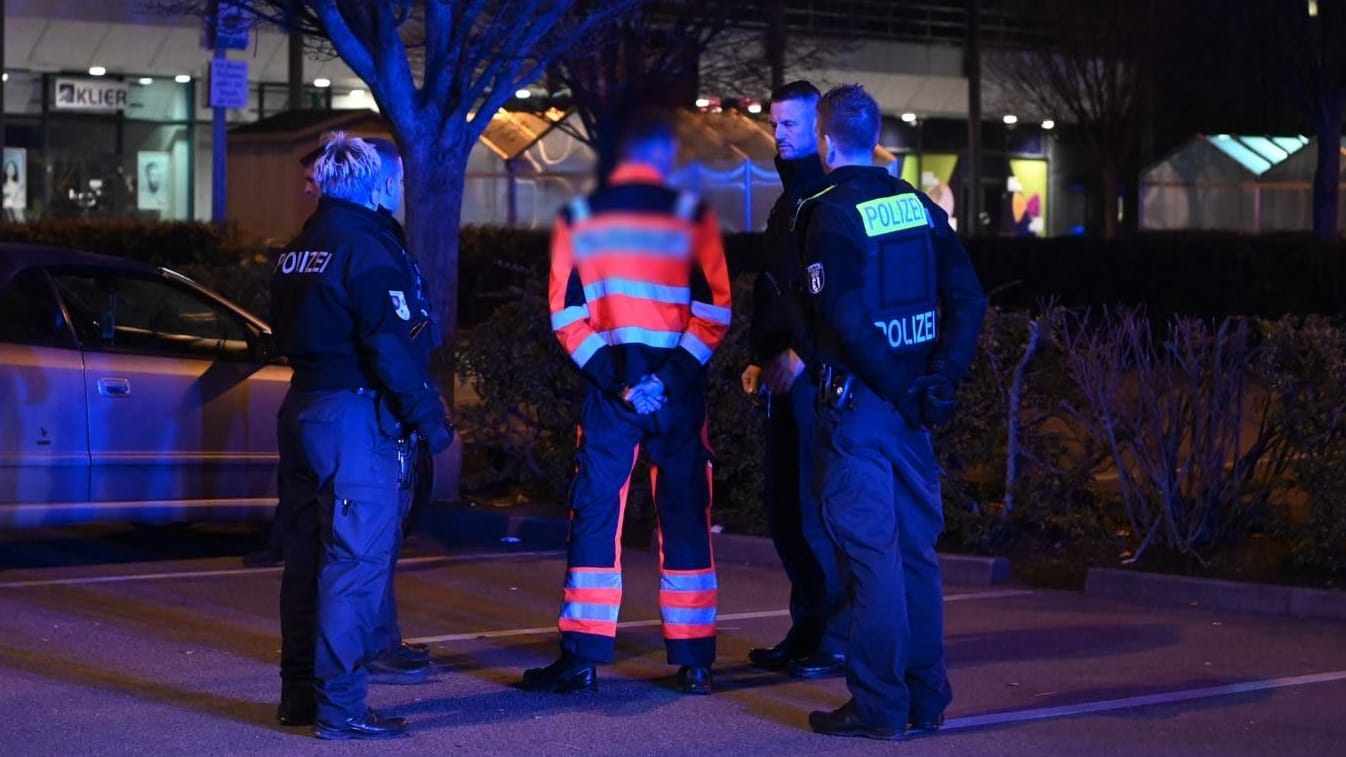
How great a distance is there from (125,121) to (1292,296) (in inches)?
967

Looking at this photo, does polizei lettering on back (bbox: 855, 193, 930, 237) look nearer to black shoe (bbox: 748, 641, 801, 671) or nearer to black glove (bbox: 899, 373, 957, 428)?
black glove (bbox: 899, 373, 957, 428)

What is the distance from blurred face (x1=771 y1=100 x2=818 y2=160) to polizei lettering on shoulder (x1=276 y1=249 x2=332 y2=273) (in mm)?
1775

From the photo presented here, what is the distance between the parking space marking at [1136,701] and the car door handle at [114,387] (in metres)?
4.83

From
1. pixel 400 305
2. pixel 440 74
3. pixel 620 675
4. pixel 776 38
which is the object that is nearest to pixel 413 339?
pixel 400 305

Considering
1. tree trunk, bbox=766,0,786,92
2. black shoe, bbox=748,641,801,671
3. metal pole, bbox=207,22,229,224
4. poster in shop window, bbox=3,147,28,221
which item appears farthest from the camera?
poster in shop window, bbox=3,147,28,221

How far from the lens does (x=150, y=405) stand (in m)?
9.60

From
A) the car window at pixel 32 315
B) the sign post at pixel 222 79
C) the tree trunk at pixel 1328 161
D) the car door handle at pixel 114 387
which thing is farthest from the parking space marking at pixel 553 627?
the tree trunk at pixel 1328 161

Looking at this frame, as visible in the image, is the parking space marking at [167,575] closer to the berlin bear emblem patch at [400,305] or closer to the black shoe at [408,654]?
the black shoe at [408,654]

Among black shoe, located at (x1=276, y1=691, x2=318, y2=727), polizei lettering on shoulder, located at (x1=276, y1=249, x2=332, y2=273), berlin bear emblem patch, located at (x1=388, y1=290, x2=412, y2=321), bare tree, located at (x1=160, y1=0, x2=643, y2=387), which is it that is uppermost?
bare tree, located at (x1=160, y1=0, x2=643, y2=387)

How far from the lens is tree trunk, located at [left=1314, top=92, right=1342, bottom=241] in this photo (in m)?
26.5

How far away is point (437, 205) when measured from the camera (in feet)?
41.2

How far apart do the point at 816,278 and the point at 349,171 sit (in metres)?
1.51

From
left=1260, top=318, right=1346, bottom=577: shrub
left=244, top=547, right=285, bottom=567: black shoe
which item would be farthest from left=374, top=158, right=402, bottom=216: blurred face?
left=1260, top=318, right=1346, bottom=577: shrub

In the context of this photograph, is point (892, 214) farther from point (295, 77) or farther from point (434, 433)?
point (295, 77)
